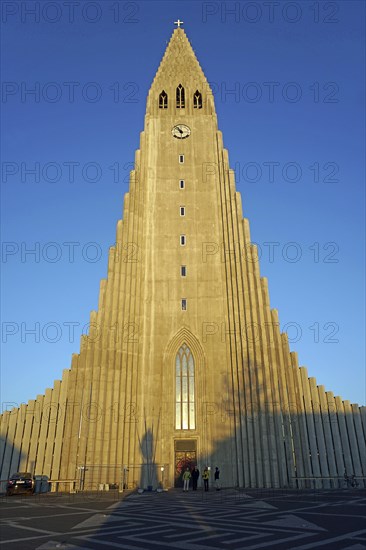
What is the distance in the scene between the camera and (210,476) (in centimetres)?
3491

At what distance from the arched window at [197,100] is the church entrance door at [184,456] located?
3508cm

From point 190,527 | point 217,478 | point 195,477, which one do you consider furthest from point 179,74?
point 190,527

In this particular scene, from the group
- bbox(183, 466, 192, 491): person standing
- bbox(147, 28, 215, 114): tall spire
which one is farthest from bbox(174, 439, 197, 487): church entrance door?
bbox(147, 28, 215, 114): tall spire

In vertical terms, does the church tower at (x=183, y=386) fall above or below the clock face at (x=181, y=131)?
below

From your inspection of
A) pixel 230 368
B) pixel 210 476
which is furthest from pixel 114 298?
pixel 210 476

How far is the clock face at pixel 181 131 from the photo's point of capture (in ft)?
155

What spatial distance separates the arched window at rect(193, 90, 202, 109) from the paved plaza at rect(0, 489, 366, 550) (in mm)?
41136

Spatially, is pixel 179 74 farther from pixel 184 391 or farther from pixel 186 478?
pixel 186 478

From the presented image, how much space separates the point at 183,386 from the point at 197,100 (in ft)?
104

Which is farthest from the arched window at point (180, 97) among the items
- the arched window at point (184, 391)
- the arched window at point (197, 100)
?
the arched window at point (184, 391)

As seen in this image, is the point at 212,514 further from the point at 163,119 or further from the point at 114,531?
the point at 163,119

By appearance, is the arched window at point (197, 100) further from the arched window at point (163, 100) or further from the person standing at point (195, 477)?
the person standing at point (195, 477)

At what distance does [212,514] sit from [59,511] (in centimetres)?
720

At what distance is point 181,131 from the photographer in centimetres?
4762
